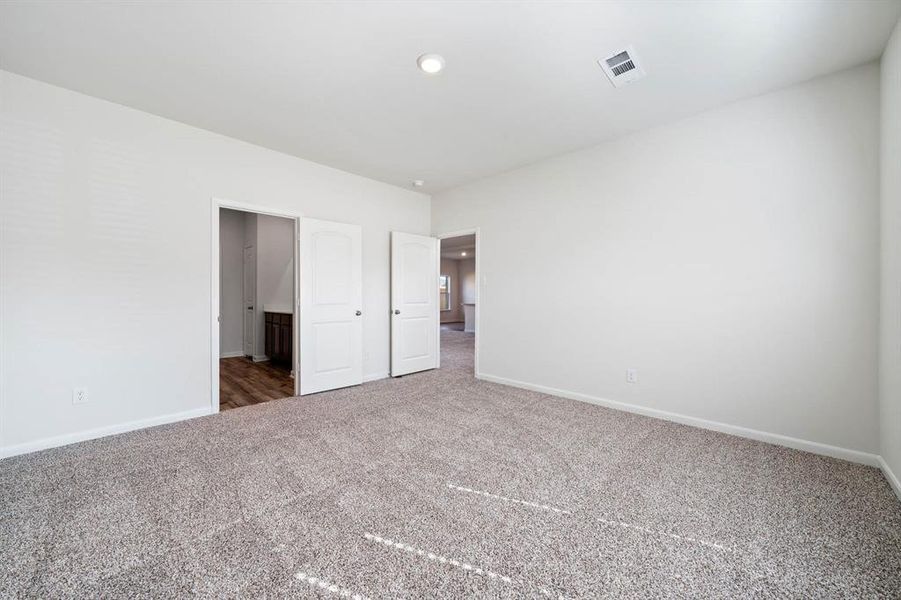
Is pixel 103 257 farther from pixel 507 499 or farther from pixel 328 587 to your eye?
pixel 507 499

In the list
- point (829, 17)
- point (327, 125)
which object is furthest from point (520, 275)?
point (829, 17)

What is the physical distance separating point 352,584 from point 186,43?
308cm

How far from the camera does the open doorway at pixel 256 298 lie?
5.34 m

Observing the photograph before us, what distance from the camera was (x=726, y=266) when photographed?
2.88 m

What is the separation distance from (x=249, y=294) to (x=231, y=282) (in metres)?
0.50

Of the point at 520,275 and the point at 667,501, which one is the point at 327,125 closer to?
the point at 520,275

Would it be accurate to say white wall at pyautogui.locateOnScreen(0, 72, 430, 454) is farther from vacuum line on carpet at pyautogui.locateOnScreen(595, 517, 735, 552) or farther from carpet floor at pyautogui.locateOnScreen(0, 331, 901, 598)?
vacuum line on carpet at pyautogui.locateOnScreen(595, 517, 735, 552)

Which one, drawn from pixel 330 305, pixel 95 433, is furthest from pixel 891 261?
pixel 95 433

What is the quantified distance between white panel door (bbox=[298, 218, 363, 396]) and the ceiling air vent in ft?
10.2

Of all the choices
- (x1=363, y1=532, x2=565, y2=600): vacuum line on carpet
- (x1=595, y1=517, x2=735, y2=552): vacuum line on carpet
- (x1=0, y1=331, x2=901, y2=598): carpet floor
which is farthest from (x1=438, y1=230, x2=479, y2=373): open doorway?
(x1=363, y1=532, x2=565, y2=600): vacuum line on carpet

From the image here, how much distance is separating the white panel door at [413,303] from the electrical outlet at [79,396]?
2.95 meters

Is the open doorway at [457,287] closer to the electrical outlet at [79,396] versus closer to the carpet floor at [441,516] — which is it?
the carpet floor at [441,516]

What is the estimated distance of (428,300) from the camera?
532 cm

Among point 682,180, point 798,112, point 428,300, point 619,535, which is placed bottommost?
point 619,535
